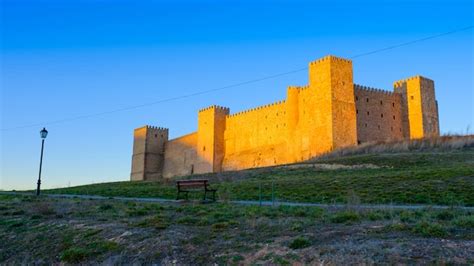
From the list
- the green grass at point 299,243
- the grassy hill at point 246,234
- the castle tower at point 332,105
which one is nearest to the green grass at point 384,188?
the grassy hill at point 246,234

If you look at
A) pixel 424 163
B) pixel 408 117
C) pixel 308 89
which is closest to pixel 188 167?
pixel 308 89

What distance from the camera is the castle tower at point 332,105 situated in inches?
1401

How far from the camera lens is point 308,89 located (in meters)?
38.7

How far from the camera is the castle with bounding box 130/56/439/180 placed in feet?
119

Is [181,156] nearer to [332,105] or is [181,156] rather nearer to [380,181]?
[332,105]

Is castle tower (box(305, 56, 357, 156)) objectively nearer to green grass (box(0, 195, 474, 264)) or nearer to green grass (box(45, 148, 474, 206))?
green grass (box(45, 148, 474, 206))

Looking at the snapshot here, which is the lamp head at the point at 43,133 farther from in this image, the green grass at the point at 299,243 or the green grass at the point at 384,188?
the green grass at the point at 299,243

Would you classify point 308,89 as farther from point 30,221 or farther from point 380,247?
point 380,247

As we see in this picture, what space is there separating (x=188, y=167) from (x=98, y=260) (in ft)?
150

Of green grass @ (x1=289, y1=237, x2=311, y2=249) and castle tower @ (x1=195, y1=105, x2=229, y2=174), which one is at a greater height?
castle tower @ (x1=195, y1=105, x2=229, y2=174)

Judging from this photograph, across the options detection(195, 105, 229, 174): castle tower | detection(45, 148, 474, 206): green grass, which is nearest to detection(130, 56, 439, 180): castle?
detection(195, 105, 229, 174): castle tower

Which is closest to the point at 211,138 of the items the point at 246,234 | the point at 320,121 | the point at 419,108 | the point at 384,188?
the point at 320,121

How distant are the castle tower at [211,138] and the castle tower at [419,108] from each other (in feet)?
61.0

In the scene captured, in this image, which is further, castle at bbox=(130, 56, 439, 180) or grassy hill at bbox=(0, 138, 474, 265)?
castle at bbox=(130, 56, 439, 180)
